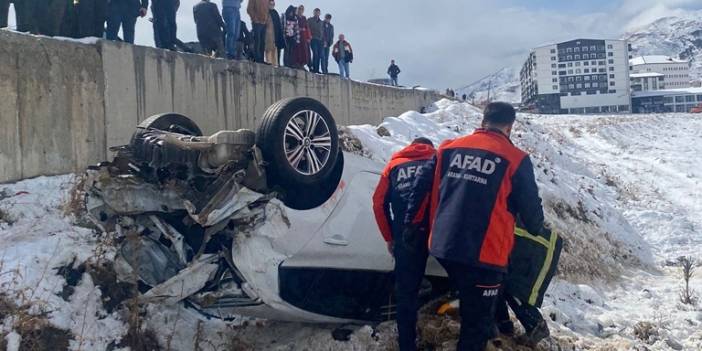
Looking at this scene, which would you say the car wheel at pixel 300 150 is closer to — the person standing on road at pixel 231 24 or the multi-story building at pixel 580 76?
the person standing on road at pixel 231 24

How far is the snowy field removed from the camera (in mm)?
4590

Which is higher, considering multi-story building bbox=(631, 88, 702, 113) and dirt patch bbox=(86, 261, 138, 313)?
multi-story building bbox=(631, 88, 702, 113)

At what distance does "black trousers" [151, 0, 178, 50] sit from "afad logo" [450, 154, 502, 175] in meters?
5.85

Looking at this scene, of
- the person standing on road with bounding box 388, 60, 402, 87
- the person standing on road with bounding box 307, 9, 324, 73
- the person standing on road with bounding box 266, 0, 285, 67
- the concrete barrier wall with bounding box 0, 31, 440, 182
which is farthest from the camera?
the person standing on road with bounding box 388, 60, 402, 87

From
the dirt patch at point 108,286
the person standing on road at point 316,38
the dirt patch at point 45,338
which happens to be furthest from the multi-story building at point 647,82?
the dirt patch at point 45,338

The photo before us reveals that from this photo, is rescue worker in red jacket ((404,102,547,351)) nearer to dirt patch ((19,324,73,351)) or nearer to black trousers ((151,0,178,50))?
dirt patch ((19,324,73,351))

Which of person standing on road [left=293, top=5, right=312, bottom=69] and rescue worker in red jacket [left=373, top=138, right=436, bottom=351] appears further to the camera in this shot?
person standing on road [left=293, top=5, right=312, bottom=69]

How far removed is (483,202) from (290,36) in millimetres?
8044

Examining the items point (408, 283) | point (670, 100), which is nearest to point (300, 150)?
point (408, 283)

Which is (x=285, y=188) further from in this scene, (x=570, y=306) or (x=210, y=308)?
(x=570, y=306)

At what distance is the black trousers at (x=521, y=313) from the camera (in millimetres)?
4551

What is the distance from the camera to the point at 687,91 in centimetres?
8050

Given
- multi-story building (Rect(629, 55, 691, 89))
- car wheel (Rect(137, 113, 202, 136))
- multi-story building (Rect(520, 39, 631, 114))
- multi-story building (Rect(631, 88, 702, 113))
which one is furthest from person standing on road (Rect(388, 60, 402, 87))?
multi-story building (Rect(629, 55, 691, 89))

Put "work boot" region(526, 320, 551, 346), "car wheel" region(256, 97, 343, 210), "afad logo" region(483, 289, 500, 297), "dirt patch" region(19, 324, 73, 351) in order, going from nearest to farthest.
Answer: "afad logo" region(483, 289, 500, 297) < "car wheel" region(256, 97, 343, 210) < "dirt patch" region(19, 324, 73, 351) < "work boot" region(526, 320, 551, 346)
